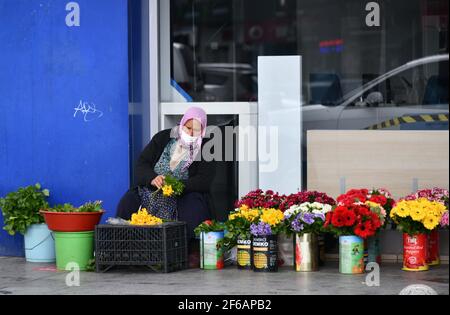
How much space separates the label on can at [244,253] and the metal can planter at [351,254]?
75cm

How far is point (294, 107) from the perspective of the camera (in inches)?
361

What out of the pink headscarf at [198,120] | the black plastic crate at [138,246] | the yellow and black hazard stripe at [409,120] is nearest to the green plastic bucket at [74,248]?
the black plastic crate at [138,246]

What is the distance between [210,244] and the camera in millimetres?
8469

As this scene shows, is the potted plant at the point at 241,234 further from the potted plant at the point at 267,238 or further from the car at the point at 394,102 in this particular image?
the car at the point at 394,102

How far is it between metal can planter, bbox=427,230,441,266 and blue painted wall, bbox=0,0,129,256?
2.57m

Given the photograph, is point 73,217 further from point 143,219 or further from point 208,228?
point 208,228

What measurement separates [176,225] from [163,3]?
7.28ft

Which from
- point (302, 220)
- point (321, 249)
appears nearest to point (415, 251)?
point (321, 249)

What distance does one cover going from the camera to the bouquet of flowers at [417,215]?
26.4 ft

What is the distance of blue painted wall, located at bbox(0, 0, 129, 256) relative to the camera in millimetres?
9133

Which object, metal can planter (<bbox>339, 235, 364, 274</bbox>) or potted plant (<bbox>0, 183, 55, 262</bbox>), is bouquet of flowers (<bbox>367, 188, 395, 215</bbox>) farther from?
potted plant (<bbox>0, 183, 55, 262</bbox>)

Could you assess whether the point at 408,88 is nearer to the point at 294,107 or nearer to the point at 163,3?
the point at 294,107

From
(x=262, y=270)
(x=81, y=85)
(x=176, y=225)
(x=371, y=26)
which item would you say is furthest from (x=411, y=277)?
(x=81, y=85)
